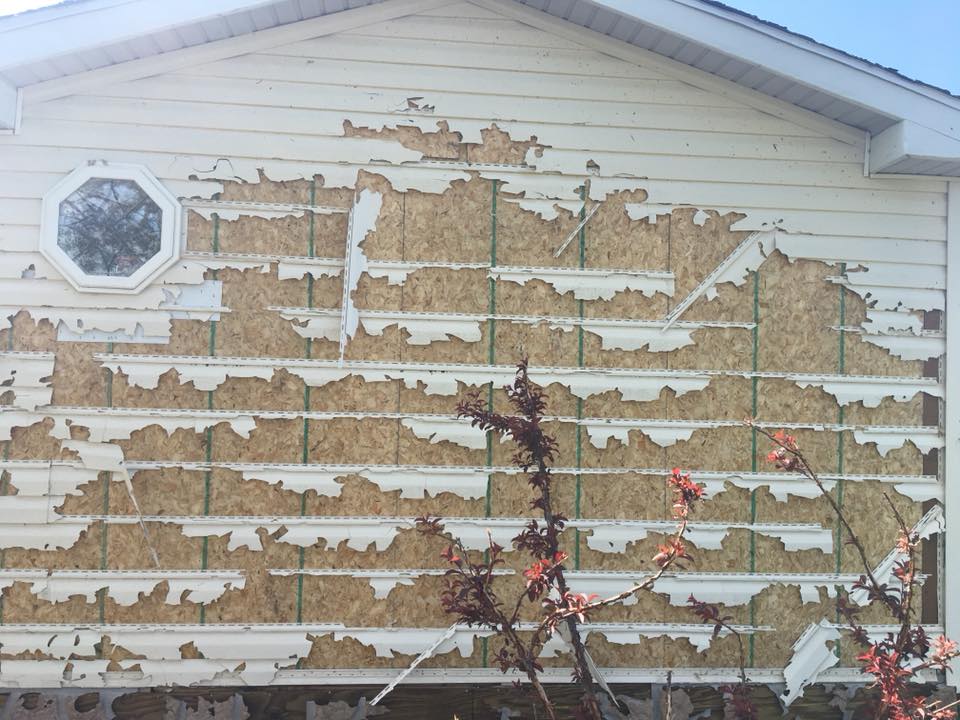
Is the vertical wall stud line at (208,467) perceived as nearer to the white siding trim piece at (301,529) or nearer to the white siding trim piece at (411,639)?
the white siding trim piece at (301,529)

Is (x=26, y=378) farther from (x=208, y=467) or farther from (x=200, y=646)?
(x=200, y=646)

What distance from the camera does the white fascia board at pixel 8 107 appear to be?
11.5ft

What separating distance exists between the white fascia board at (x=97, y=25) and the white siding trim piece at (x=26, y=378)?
4.71ft

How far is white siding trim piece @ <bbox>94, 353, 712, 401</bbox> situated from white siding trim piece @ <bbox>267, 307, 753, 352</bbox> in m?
0.15

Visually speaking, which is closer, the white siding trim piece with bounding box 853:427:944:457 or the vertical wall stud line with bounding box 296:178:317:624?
the vertical wall stud line with bounding box 296:178:317:624

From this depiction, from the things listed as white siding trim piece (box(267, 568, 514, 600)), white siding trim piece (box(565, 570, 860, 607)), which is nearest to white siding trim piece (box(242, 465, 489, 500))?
white siding trim piece (box(267, 568, 514, 600))

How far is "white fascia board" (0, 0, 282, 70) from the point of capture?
11.2ft

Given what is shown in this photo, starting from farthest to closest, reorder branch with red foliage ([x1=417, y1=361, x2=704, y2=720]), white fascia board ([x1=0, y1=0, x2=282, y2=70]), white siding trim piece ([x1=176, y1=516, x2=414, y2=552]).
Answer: white siding trim piece ([x1=176, y1=516, x2=414, y2=552]), white fascia board ([x1=0, y1=0, x2=282, y2=70]), branch with red foliage ([x1=417, y1=361, x2=704, y2=720])

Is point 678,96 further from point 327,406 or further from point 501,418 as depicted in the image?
point 327,406

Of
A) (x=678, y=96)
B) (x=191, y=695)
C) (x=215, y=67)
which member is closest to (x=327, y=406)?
(x=191, y=695)

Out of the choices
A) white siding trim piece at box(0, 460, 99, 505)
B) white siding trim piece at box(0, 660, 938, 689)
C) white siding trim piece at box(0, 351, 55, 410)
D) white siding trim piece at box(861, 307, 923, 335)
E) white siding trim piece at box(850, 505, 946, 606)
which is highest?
white siding trim piece at box(861, 307, 923, 335)

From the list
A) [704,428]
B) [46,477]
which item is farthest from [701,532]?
[46,477]

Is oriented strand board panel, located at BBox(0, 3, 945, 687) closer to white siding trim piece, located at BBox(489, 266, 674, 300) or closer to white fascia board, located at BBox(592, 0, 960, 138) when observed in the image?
white siding trim piece, located at BBox(489, 266, 674, 300)

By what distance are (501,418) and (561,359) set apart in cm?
99
